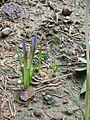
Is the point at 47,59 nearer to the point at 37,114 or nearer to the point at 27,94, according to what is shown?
the point at 27,94

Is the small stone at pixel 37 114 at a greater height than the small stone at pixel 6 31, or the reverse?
the small stone at pixel 6 31

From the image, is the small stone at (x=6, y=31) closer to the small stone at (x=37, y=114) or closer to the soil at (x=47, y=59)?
the soil at (x=47, y=59)

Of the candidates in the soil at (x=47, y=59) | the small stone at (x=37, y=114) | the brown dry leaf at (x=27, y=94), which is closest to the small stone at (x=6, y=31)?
the soil at (x=47, y=59)

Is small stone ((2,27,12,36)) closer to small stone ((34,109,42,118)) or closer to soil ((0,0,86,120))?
soil ((0,0,86,120))

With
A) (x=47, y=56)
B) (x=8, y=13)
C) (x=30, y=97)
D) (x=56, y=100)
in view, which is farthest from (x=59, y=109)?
(x=8, y=13)

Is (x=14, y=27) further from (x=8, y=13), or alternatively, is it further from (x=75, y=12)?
(x=75, y=12)
